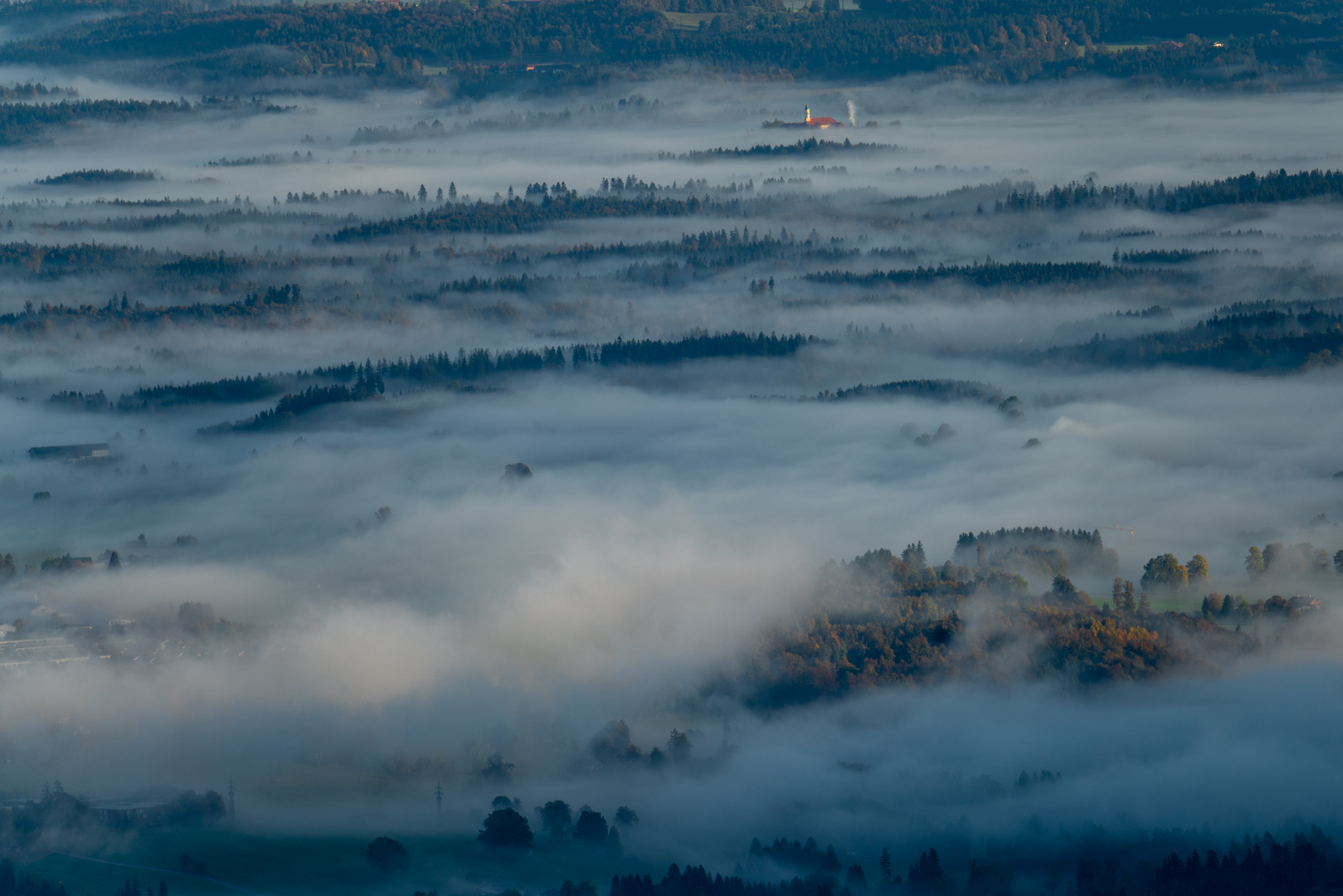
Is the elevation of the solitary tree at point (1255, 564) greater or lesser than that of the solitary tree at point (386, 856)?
greater

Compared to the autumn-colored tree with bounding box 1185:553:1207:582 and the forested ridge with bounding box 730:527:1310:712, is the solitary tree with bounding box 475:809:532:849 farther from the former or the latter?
the autumn-colored tree with bounding box 1185:553:1207:582

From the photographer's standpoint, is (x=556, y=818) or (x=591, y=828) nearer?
(x=591, y=828)

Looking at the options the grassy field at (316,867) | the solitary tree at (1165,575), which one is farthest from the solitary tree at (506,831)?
the solitary tree at (1165,575)

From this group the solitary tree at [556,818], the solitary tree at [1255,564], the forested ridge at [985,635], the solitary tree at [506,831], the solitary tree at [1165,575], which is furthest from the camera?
the solitary tree at [1255,564]

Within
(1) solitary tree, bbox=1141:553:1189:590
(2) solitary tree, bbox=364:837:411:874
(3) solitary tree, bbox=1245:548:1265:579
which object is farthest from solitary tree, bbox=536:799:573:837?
(3) solitary tree, bbox=1245:548:1265:579

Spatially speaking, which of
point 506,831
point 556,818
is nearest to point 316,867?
point 506,831

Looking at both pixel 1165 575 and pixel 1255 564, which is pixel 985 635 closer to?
pixel 1165 575

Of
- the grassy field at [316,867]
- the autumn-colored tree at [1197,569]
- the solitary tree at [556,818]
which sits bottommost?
the grassy field at [316,867]

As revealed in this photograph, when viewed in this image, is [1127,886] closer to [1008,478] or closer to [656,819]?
[656,819]

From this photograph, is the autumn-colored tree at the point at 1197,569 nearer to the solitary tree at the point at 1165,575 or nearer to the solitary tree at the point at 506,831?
the solitary tree at the point at 1165,575

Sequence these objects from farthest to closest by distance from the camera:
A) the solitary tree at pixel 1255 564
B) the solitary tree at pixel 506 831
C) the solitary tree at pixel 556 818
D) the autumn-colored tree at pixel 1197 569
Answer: the solitary tree at pixel 1255 564, the autumn-colored tree at pixel 1197 569, the solitary tree at pixel 556 818, the solitary tree at pixel 506 831

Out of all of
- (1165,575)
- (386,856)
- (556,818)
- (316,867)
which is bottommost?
(316,867)
